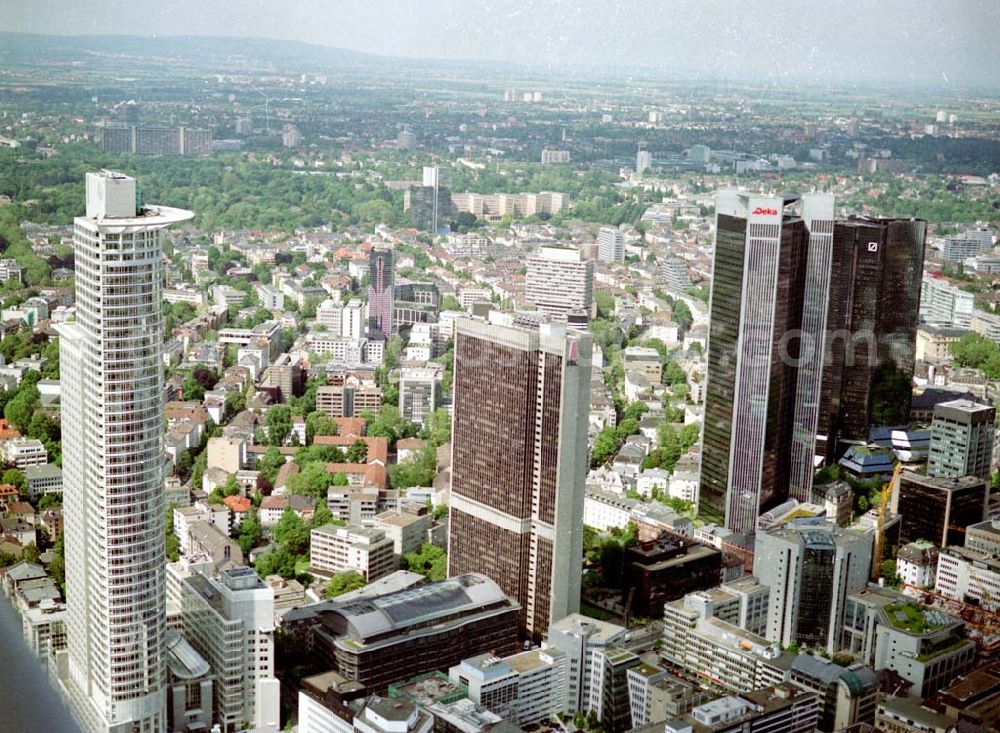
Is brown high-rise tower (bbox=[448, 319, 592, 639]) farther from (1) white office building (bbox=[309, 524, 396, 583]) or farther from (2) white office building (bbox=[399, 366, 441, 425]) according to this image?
(2) white office building (bbox=[399, 366, 441, 425])

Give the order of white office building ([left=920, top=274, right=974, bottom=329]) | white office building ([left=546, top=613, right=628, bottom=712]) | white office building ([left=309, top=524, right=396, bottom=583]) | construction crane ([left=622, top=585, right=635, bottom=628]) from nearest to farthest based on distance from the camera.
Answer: white office building ([left=546, top=613, right=628, bottom=712]) → construction crane ([left=622, top=585, right=635, bottom=628]) → white office building ([left=309, top=524, right=396, bottom=583]) → white office building ([left=920, top=274, right=974, bottom=329])

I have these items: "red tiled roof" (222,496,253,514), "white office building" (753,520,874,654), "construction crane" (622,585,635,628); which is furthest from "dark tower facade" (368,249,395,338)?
"white office building" (753,520,874,654)

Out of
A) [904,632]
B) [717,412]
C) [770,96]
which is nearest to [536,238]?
[770,96]

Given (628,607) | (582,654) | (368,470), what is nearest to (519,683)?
(582,654)

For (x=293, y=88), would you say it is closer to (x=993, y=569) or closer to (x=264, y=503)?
(x=264, y=503)

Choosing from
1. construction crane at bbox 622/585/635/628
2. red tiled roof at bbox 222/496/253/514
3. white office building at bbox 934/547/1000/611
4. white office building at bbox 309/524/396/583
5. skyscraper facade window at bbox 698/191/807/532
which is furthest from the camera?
skyscraper facade window at bbox 698/191/807/532

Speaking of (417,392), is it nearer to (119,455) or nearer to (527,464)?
(527,464)

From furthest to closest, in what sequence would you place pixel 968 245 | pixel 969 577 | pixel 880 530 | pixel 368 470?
pixel 968 245, pixel 368 470, pixel 880 530, pixel 969 577

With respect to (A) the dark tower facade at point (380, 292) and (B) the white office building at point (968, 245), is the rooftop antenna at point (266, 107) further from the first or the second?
(B) the white office building at point (968, 245)
